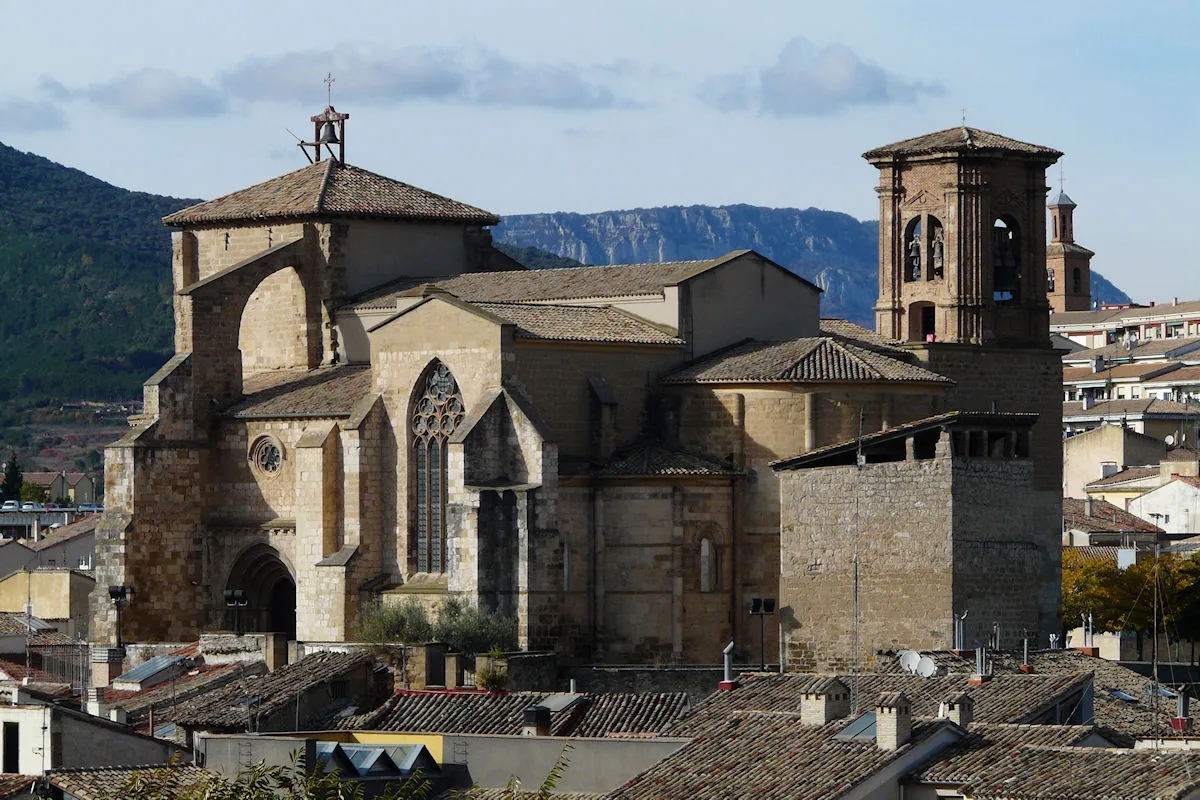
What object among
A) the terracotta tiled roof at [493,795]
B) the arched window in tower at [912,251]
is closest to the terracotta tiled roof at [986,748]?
the terracotta tiled roof at [493,795]

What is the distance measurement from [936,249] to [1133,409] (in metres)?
65.9

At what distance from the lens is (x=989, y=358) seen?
212ft

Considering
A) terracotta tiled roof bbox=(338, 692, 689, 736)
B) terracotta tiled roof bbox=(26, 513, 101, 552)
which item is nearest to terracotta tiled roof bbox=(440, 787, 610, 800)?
terracotta tiled roof bbox=(338, 692, 689, 736)

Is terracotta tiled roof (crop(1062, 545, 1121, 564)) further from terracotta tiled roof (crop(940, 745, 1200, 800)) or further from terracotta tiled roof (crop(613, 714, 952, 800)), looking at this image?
terracotta tiled roof (crop(940, 745, 1200, 800))

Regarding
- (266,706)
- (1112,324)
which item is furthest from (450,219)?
(1112,324)

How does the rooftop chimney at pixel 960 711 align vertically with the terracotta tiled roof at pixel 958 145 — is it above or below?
below

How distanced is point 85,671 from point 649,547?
12720 millimetres

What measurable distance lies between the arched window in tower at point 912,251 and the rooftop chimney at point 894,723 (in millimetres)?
35457

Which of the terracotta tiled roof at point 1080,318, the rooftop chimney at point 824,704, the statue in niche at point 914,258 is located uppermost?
the terracotta tiled roof at point 1080,318

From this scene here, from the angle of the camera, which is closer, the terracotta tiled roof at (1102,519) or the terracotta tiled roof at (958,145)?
the terracotta tiled roof at (958,145)

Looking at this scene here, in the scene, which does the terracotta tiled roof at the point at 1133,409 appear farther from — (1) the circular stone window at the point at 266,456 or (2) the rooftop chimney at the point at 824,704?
(2) the rooftop chimney at the point at 824,704

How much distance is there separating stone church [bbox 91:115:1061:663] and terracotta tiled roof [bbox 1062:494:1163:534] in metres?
22.3

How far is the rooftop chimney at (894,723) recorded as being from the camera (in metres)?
31.5

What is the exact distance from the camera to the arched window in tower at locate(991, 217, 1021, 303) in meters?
66.2
